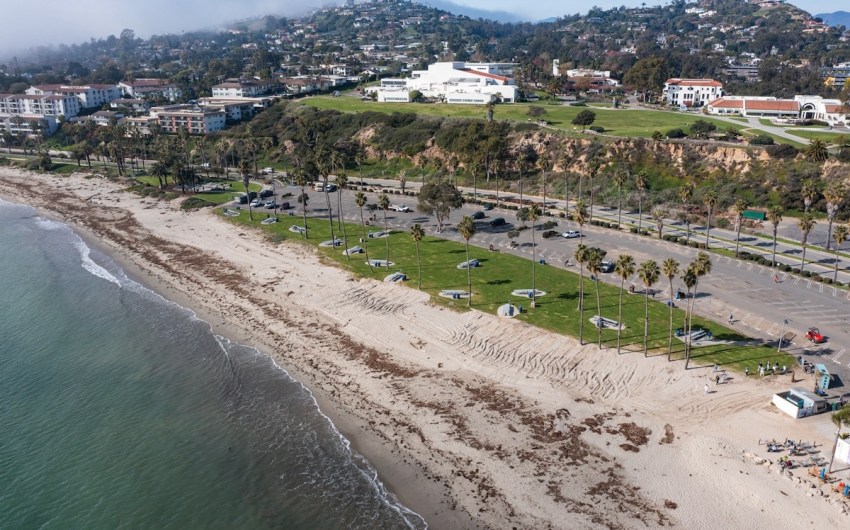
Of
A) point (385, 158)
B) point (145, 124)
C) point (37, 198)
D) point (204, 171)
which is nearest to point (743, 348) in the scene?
point (385, 158)

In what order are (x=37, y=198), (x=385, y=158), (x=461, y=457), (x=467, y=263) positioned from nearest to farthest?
(x=461, y=457)
(x=467, y=263)
(x=37, y=198)
(x=385, y=158)

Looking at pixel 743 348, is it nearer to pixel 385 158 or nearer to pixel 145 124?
pixel 385 158

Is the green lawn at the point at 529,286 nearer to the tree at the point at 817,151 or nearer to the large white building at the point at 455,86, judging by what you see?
the tree at the point at 817,151

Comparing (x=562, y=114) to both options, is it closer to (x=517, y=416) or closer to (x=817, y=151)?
(x=817, y=151)

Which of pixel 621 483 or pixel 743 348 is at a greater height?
pixel 743 348

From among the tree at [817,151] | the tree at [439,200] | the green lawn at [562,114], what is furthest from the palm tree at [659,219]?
the tree at [439,200]

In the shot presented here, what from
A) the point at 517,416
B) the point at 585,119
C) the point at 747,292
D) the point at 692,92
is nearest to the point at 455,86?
the point at 585,119
